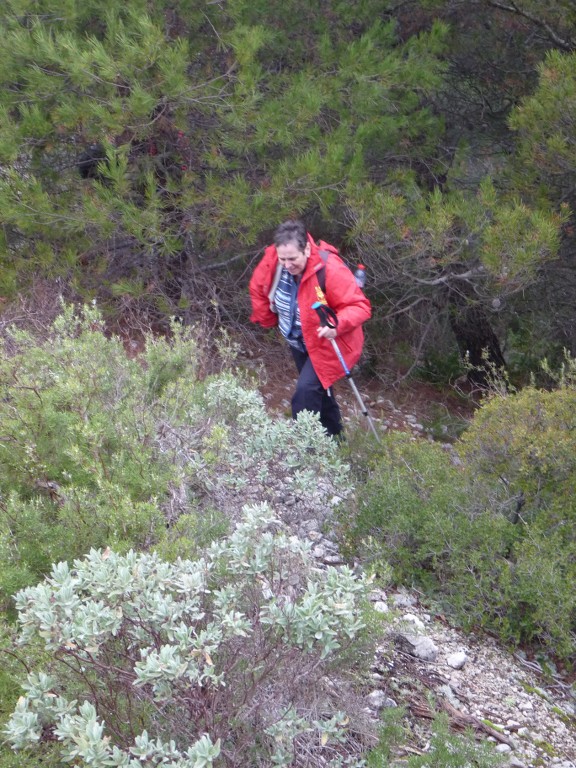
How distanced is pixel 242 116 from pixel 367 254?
1659 millimetres

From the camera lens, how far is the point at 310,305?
514cm

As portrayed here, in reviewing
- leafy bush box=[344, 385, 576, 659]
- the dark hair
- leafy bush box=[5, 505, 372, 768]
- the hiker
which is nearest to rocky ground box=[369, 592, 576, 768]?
leafy bush box=[344, 385, 576, 659]

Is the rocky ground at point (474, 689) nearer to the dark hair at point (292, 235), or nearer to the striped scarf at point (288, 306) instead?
the striped scarf at point (288, 306)

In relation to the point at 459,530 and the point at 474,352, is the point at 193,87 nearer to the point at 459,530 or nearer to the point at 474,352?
the point at 459,530

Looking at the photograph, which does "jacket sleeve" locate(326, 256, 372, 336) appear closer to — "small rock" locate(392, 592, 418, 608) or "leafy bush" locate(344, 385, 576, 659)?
"leafy bush" locate(344, 385, 576, 659)

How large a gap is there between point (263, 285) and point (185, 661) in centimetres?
341

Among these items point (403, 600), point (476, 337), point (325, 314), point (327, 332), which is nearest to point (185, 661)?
point (403, 600)

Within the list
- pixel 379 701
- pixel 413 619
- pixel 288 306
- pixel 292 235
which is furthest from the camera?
pixel 288 306

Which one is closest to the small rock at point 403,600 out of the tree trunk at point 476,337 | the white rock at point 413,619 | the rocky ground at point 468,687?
the rocky ground at point 468,687

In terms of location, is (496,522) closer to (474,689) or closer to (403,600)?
(403,600)

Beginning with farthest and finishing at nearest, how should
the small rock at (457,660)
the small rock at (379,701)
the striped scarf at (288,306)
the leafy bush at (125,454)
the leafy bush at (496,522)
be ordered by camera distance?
the striped scarf at (288,306) → the leafy bush at (496,522) → the small rock at (457,660) → the leafy bush at (125,454) → the small rock at (379,701)

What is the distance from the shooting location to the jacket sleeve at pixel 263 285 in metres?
5.30

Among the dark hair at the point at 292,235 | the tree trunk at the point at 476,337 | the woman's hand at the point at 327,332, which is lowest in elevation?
the tree trunk at the point at 476,337

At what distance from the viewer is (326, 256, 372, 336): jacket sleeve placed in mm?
5008
